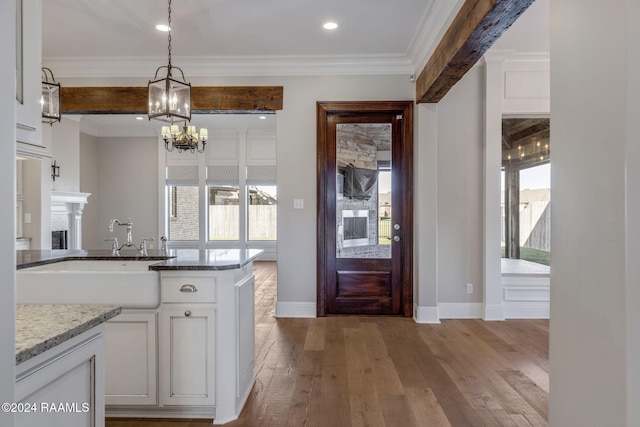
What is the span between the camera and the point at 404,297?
14.0 ft

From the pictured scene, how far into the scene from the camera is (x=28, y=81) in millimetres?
1167

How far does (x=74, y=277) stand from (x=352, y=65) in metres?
3.44

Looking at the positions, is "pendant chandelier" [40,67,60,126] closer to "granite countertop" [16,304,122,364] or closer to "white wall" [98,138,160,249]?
"granite countertop" [16,304,122,364]

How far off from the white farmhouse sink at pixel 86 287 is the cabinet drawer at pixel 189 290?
80 mm

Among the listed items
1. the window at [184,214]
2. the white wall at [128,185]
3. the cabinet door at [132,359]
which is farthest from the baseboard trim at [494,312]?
the white wall at [128,185]

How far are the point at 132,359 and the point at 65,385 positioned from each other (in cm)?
111

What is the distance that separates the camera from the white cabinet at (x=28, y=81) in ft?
3.72

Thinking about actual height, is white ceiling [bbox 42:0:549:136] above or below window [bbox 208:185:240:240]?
above

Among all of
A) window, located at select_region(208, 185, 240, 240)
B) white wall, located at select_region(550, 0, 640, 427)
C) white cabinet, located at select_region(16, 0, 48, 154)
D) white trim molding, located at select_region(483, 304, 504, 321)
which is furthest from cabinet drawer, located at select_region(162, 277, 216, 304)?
window, located at select_region(208, 185, 240, 240)

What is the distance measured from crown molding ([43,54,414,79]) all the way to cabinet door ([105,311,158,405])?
3.14 m

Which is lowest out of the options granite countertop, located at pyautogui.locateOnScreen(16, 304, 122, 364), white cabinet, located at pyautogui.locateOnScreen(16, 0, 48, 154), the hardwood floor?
the hardwood floor

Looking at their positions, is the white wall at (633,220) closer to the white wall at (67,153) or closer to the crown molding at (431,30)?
the crown molding at (431,30)

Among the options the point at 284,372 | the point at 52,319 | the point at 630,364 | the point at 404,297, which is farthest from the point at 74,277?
the point at 404,297

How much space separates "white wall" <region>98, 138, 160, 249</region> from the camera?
8.37 m
